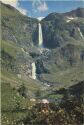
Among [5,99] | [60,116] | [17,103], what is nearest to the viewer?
[60,116]

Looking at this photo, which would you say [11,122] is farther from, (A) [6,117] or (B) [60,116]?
(B) [60,116]

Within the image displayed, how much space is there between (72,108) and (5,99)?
15526 mm

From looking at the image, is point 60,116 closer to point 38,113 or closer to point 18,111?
point 38,113

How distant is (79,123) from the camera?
1895 centimetres

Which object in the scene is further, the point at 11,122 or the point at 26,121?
the point at 11,122

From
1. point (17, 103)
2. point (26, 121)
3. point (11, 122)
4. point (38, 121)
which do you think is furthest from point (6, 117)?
point (17, 103)

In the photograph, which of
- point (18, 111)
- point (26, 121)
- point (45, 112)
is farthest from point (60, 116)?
point (18, 111)

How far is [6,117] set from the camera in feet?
78.3

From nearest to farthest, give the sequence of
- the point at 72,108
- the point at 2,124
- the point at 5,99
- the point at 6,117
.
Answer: the point at 72,108, the point at 2,124, the point at 6,117, the point at 5,99

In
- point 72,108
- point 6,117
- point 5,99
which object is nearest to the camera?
point 72,108

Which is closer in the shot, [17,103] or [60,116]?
[60,116]

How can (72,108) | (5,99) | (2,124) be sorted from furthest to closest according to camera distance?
(5,99)
(2,124)
(72,108)

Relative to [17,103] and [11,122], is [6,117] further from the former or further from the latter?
[17,103]

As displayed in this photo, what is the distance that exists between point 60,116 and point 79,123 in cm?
81
